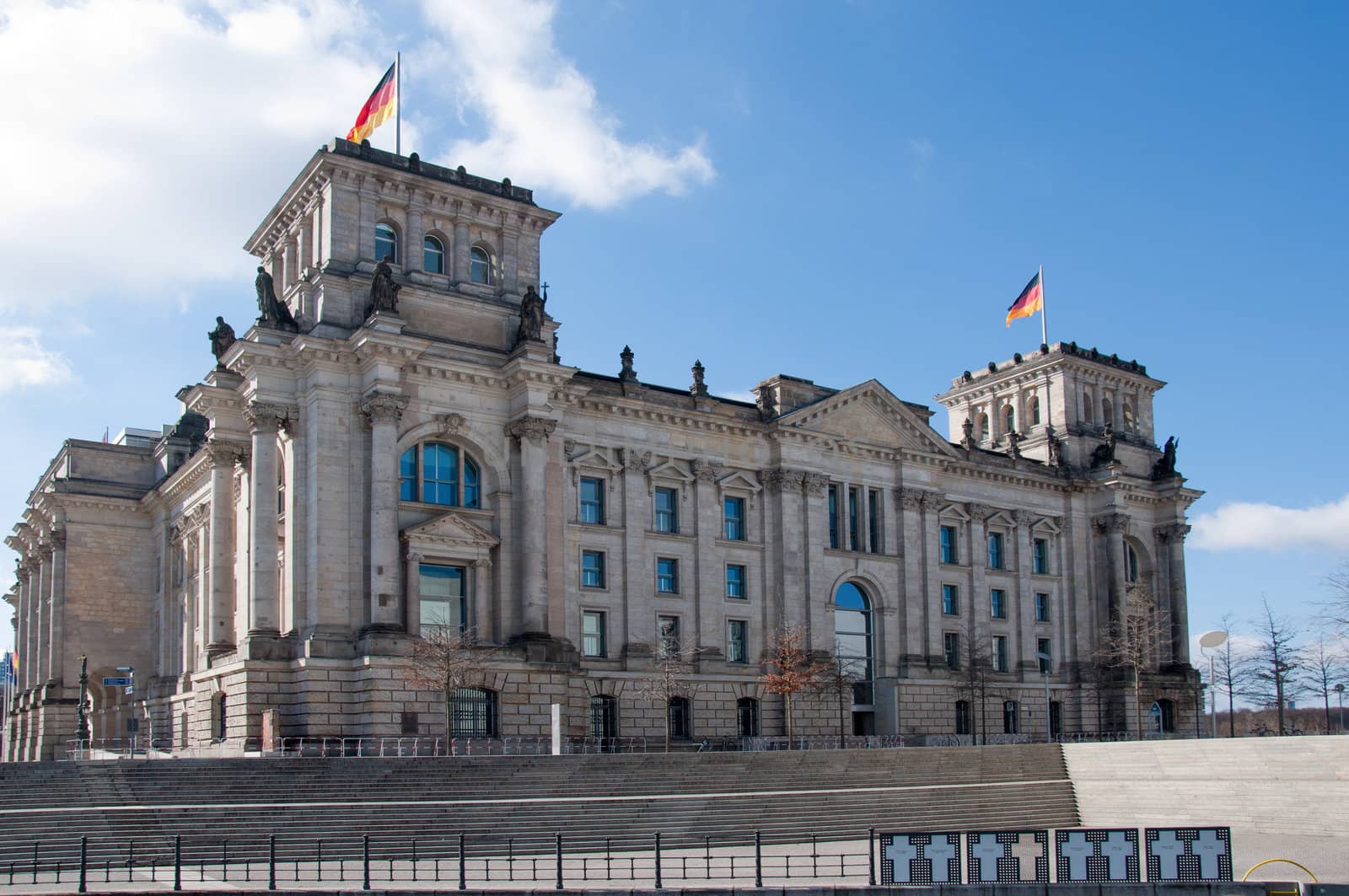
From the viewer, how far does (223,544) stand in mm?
→ 57281

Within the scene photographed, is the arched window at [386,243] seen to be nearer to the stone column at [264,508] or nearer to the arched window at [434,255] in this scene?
the arched window at [434,255]

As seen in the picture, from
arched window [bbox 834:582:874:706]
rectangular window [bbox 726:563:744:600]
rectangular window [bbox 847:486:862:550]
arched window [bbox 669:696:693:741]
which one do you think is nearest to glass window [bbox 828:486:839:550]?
rectangular window [bbox 847:486:862:550]

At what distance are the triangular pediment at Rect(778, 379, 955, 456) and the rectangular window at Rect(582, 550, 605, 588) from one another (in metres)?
11.5

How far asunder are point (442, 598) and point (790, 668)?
49.5 feet

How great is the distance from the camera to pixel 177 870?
83.8 ft

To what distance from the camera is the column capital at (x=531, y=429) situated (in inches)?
2164

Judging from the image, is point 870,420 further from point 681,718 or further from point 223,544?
point 223,544

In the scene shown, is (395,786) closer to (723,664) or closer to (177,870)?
(177,870)

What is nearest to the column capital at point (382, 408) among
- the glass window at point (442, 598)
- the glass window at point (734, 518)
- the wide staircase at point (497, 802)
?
the glass window at point (442, 598)

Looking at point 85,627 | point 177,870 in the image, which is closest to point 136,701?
point 85,627

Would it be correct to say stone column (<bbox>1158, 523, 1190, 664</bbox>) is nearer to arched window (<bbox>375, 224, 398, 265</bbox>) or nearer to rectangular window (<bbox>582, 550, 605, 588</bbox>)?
rectangular window (<bbox>582, 550, 605, 588</bbox>)

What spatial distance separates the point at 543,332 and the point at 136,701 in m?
35.6

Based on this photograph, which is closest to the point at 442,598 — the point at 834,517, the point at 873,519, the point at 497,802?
the point at 497,802

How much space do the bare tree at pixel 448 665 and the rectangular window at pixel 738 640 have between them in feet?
48.6
